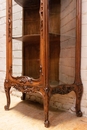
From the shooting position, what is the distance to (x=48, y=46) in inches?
43.9

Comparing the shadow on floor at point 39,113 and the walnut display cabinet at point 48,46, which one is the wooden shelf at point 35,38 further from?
the shadow on floor at point 39,113

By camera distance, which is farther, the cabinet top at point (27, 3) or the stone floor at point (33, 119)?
the cabinet top at point (27, 3)

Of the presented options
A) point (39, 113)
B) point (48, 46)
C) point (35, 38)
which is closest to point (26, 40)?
point (35, 38)

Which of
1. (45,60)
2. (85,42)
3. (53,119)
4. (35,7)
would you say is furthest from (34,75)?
(35,7)

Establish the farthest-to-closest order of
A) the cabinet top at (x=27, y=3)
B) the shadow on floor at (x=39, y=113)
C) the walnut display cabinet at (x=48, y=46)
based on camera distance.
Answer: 1. the cabinet top at (x=27, y=3)
2. the shadow on floor at (x=39, y=113)
3. the walnut display cabinet at (x=48, y=46)

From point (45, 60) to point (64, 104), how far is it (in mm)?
588

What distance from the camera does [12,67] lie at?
141 centimetres

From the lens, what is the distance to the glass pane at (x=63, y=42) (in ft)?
3.97

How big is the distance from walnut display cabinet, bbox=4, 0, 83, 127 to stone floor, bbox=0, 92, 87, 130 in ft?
0.25

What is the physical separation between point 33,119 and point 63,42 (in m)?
0.71

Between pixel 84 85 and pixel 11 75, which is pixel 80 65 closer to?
pixel 84 85

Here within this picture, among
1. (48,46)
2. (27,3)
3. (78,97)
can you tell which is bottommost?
(78,97)

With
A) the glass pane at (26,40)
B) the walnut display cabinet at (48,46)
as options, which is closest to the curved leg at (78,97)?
the walnut display cabinet at (48,46)

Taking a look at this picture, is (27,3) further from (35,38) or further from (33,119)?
(33,119)
